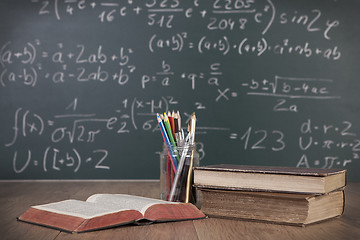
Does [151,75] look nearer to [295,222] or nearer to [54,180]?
[54,180]

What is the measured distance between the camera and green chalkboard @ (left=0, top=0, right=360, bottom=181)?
2332 mm

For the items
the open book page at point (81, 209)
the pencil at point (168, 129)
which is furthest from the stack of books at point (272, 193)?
the open book page at point (81, 209)

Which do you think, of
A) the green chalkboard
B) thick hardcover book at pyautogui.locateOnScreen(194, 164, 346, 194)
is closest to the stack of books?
thick hardcover book at pyautogui.locateOnScreen(194, 164, 346, 194)

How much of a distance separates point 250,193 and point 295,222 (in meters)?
0.12

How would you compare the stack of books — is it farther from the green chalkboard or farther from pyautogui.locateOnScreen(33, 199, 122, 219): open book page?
the green chalkboard

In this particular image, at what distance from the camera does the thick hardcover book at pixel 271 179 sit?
38.5 inches

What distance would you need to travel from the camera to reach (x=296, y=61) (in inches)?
93.4

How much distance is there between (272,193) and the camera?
3.31 feet

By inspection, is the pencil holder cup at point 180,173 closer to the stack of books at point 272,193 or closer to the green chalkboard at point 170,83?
the stack of books at point 272,193

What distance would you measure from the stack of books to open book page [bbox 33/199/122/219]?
9.3 inches

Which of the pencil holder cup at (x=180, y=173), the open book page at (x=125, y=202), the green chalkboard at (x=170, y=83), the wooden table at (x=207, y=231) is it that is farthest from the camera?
the green chalkboard at (x=170, y=83)

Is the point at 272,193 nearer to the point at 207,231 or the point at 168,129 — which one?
the point at 207,231

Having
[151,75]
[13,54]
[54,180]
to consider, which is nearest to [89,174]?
[54,180]

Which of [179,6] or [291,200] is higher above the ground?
[179,6]
